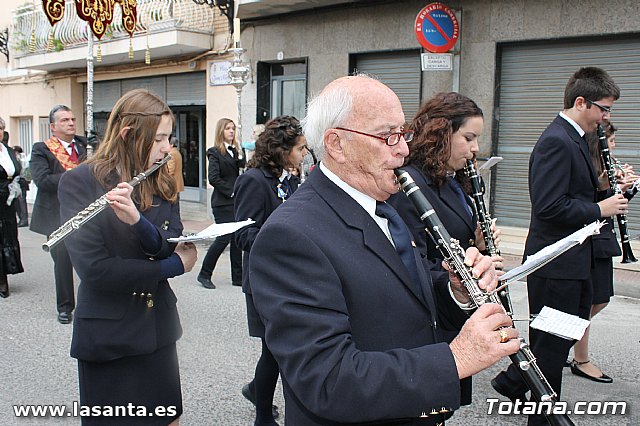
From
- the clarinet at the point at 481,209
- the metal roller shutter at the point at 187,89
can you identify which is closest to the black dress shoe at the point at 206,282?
the clarinet at the point at 481,209

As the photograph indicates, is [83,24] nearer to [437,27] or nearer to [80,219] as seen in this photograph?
[437,27]

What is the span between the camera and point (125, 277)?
251 cm

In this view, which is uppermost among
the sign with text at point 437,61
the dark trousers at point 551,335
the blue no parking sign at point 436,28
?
the blue no parking sign at point 436,28

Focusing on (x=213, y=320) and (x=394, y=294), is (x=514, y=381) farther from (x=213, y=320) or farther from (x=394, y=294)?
(x=213, y=320)

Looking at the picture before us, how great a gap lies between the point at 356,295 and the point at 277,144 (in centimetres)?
241

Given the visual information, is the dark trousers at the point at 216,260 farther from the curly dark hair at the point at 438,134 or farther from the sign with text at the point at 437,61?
the curly dark hair at the point at 438,134

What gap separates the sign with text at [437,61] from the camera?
9.12m

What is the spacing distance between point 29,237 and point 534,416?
1018cm

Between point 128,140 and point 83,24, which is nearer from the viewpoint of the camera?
point 128,140

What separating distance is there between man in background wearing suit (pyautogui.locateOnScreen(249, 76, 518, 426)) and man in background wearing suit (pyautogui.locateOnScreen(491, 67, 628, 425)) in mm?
1852

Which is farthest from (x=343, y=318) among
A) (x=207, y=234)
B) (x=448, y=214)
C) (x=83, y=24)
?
(x=83, y=24)

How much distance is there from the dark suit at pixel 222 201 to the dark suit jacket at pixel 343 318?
554 cm

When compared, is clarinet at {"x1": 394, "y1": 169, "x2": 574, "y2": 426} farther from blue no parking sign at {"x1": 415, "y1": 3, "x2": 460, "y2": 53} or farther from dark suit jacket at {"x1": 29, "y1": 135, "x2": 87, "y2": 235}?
blue no parking sign at {"x1": 415, "y1": 3, "x2": 460, "y2": 53}

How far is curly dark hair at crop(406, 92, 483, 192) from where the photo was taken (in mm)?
3168
